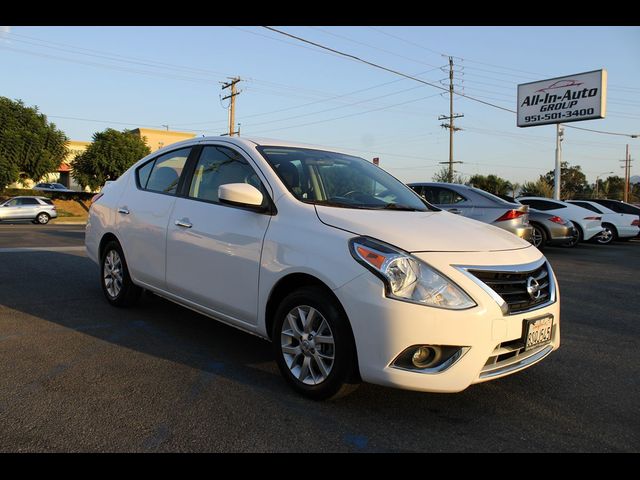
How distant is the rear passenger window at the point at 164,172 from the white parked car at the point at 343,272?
0.28 feet

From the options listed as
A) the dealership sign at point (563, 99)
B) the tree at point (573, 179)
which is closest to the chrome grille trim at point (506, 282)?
the dealership sign at point (563, 99)

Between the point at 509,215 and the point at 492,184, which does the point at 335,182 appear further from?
the point at 492,184

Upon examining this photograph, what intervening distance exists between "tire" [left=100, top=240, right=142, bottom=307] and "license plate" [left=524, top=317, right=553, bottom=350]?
3.72 metres

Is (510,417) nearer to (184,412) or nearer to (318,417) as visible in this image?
(318,417)

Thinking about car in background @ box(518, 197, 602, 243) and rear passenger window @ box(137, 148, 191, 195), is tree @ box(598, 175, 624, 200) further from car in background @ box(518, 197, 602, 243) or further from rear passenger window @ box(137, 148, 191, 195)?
rear passenger window @ box(137, 148, 191, 195)

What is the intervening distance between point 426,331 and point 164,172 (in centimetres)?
316

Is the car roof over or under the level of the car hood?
over

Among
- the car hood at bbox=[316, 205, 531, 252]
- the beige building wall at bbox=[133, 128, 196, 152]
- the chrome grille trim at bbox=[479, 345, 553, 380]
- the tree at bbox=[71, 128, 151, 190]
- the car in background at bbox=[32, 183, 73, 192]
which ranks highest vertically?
the beige building wall at bbox=[133, 128, 196, 152]

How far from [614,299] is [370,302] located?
5210 mm

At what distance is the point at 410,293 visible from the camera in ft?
9.49

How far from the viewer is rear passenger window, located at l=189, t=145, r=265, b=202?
4062 millimetres

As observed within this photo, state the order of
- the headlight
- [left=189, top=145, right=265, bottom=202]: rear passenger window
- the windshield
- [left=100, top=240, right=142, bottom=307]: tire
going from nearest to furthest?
the headlight, the windshield, [left=189, top=145, right=265, bottom=202]: rear passenger window, [left=100, top=240, right=142, bottom=307]: tire

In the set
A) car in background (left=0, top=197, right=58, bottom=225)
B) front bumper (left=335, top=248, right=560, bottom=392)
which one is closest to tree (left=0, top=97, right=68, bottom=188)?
car in background (left=0, top=197, right=58, bottom=225)

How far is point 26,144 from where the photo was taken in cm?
3400
